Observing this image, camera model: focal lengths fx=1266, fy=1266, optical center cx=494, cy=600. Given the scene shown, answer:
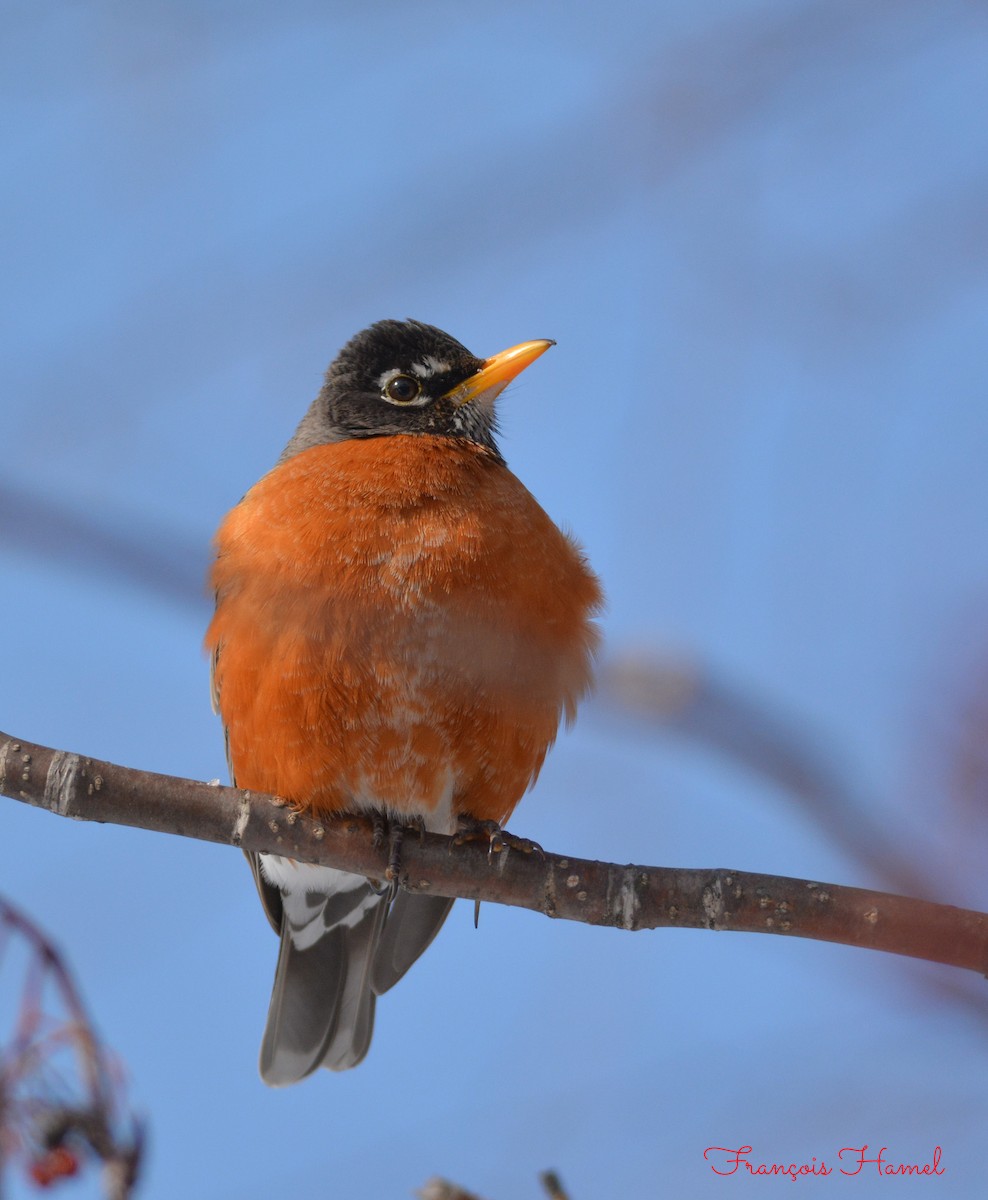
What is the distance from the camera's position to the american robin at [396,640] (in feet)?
15.6

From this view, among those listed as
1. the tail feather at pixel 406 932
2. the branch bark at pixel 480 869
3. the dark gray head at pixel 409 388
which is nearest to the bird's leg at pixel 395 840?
the branch bark at pixel 480 869

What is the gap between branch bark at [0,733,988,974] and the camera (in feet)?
12.3

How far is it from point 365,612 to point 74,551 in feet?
9.99

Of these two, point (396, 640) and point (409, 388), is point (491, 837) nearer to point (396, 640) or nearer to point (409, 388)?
point (396, 640)

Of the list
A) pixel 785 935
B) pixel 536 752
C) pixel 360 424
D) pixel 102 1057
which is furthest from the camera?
pixel 360 424

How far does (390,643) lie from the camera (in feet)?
15.6

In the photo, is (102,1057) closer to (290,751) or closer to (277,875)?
(290,751)

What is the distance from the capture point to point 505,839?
4551 millimetres

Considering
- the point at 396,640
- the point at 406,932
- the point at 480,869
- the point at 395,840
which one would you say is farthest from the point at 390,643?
the point at 406,932

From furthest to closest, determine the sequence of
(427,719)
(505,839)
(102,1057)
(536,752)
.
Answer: (536,752) < (427,719) < (505,839) < (102,1057)

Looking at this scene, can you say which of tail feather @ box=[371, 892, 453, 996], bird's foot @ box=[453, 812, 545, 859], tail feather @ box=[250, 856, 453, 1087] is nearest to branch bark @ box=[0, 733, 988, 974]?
bird's foot @ box=[453, 812, 545, 859]

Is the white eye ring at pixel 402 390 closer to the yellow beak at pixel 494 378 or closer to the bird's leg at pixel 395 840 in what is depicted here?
the yellow beak at pixel 494 378

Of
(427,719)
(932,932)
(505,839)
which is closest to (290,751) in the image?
(427,719)

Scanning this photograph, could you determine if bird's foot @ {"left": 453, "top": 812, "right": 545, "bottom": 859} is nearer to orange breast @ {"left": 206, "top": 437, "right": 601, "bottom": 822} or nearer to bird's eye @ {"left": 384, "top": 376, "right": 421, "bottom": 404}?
orange breast @ {"left": 206, "top": 437, "right": 601, "bottom": 822}
